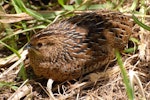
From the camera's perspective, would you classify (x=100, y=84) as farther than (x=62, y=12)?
No

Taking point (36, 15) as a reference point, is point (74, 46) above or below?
below

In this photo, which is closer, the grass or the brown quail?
the brown quail

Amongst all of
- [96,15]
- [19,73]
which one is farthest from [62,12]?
[19,73]

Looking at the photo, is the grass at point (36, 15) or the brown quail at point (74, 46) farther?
the grass at point (36, 15)

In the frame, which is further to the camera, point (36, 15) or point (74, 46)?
point (36, 15)

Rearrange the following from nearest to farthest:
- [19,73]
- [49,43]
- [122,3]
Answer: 1. [49,43]
2. [19,73]
3. [122,3]

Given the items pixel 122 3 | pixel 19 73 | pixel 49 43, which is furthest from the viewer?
pixel 122 3

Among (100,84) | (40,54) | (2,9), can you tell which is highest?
(2,9)

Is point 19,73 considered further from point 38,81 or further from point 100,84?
point 100,84
